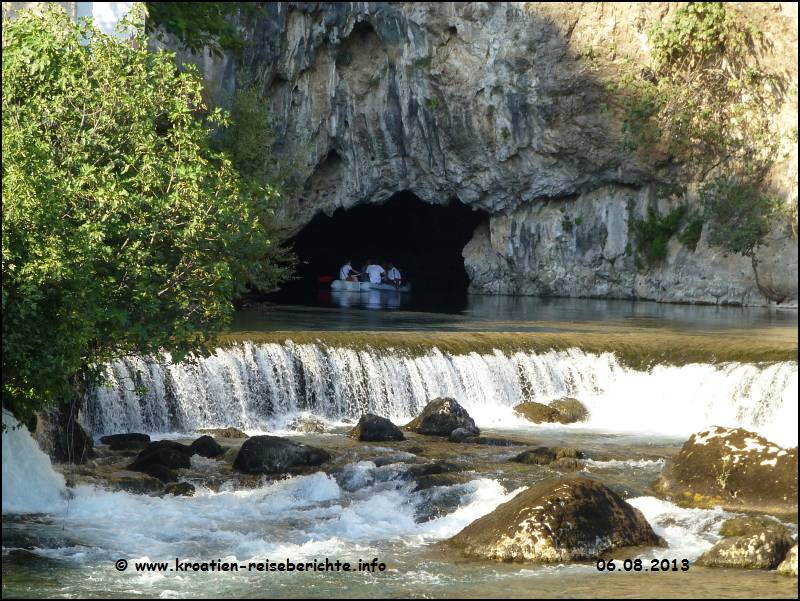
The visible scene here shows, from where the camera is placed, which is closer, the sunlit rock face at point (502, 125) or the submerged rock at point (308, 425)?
the submerged rock at point (308, 425)

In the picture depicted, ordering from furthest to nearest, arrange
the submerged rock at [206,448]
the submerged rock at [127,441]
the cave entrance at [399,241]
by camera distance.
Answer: the cave entrance at [399,241] < the submerged rock at [127,441] < the submerged rock at [206,448]

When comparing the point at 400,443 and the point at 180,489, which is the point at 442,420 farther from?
the point at 180,489

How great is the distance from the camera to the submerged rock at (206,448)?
A: 18.1 m

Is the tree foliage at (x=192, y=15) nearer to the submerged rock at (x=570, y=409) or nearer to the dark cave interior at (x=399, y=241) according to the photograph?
the submerged rock at (x=570, y=409)

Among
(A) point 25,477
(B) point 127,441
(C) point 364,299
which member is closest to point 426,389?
(B) point 127,441

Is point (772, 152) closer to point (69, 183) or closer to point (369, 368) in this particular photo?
point (369, 368)

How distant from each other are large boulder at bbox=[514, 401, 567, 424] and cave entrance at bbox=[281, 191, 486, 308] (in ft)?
101

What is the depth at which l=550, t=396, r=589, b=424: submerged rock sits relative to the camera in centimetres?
2255

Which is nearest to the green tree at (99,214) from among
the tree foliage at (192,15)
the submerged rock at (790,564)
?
the tree foliage at (192,15)

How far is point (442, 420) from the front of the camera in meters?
20.5

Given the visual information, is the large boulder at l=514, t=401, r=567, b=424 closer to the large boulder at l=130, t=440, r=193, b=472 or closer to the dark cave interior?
the large boulder at l=130, t=440, r=193, b=472

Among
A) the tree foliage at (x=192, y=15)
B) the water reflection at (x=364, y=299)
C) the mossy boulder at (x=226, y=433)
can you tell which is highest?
the tree foliage at (x=192, y=15)

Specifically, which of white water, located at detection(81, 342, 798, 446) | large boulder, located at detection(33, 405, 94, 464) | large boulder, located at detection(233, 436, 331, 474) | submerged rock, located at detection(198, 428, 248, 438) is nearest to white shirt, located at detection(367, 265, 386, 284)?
white water, located at detection(81, 342, 798, 446)

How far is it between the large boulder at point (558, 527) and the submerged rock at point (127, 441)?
24.0ft
